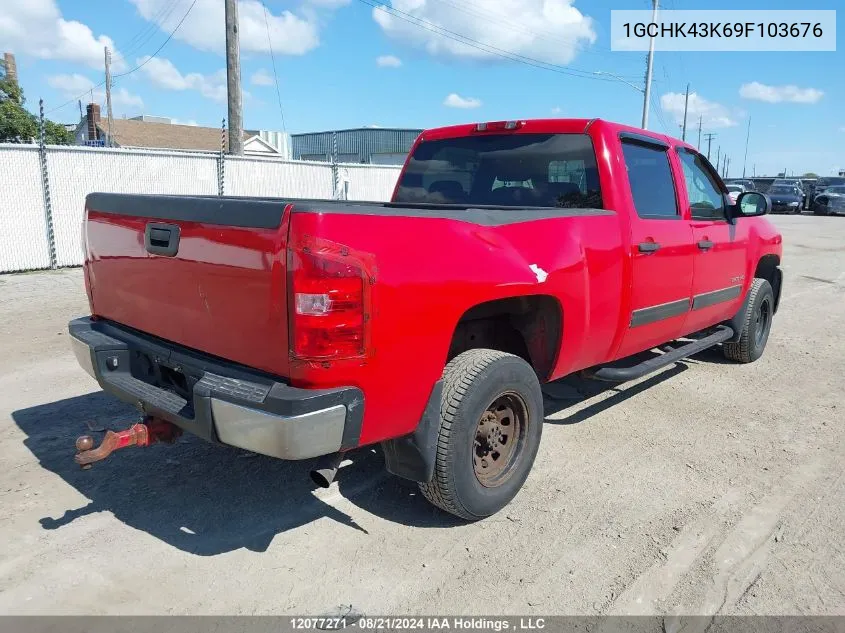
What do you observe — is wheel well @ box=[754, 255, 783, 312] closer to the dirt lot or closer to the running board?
the running board

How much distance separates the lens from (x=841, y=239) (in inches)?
816

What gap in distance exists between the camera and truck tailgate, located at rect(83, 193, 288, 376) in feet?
8.29

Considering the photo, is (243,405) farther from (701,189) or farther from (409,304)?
(701,189)

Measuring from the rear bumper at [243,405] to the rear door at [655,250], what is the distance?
7.38ft

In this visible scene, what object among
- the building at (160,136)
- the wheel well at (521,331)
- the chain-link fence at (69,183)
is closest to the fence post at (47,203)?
the chain-link fence at (69,183)

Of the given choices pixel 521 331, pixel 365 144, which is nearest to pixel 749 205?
pixel 521 331

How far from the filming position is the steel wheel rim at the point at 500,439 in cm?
334

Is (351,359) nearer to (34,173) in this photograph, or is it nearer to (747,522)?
(747,522)

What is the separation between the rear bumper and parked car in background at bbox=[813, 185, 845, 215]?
36.7 metres

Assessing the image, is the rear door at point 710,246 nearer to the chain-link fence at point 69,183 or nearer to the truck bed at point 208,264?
the truck bed at point 208,264

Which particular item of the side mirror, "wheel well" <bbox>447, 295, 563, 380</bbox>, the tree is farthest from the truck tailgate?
the tree

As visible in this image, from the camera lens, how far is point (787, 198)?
112ft

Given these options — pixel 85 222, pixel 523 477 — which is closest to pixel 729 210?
pixel 523 477

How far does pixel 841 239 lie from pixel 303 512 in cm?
2231
